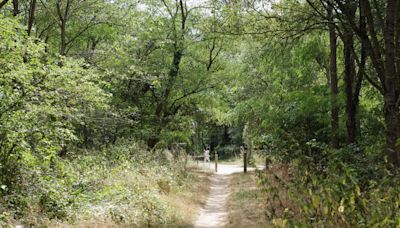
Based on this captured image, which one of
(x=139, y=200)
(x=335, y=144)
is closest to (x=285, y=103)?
(x=335, y=144)

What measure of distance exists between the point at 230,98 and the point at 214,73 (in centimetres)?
176

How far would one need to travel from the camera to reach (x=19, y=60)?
8.00m

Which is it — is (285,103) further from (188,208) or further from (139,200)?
(139,200)

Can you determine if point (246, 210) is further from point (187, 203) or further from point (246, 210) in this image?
point (187, 203)

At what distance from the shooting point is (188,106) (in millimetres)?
20625

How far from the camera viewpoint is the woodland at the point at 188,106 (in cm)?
584

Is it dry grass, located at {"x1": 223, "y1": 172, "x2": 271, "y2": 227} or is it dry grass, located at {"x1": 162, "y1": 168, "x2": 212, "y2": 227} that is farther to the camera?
dry grass, located at {"x1": 162, "y1": 168, "x2": 212, "y2": 227}

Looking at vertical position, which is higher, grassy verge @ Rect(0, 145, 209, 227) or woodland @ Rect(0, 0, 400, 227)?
woodland @ Rect(0, 0, 400, 227)

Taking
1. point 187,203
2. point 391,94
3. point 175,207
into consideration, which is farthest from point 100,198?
point 391,94

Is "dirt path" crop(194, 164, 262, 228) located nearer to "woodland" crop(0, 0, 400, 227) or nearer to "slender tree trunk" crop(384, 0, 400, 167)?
"woodland" crop(0, 0, 400, 227)

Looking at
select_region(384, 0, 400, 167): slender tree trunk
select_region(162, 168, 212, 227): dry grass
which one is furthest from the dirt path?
select_region(384, 0, 400, 167): slender tree trunk

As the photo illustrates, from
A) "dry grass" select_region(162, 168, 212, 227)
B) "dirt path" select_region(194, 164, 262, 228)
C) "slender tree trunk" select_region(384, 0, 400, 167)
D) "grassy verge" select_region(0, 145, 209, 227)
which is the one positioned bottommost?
"dirt path" select_region(194, 164, 262, 228)

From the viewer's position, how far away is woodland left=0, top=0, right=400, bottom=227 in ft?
19.2

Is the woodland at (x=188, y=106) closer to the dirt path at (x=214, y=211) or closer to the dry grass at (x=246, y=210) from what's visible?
the dry grass at (x=246, y=210)
